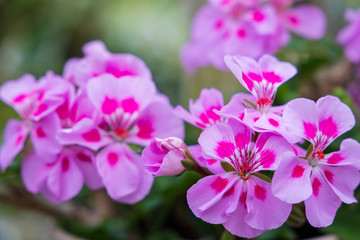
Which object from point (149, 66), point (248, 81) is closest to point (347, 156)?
point (248, 81)

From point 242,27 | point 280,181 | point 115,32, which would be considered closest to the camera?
point 280,181

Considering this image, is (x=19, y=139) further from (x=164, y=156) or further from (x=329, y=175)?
(x=329, y=175)

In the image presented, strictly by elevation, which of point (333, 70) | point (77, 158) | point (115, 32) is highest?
point (77, 158)

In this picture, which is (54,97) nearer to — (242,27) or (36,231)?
(242,27)

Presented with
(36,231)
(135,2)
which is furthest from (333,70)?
(135,2)

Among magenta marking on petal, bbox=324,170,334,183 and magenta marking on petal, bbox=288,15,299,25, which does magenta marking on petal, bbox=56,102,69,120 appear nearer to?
magenta marking on petal, bbox=324,170,334,183

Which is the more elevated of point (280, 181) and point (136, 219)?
point (280, 181)
